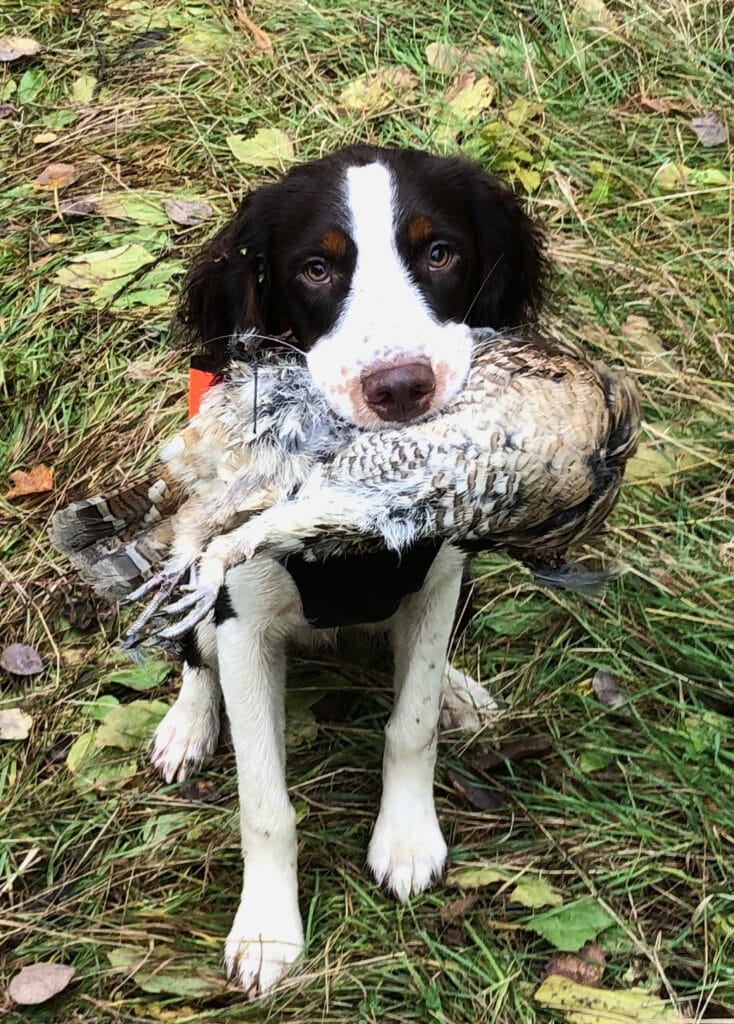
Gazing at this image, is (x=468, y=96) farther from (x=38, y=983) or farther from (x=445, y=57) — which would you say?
(x=38, y=983)

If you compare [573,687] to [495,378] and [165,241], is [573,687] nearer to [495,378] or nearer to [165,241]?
[495,378]

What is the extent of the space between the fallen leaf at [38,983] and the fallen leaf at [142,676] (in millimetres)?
785

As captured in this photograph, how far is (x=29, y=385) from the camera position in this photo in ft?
12.4

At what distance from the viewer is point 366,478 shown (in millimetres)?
1736

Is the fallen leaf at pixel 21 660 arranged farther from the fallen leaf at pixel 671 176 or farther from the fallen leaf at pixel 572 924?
the fallen leaf at pixel 671 176

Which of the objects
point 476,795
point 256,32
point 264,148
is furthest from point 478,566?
point 256,32

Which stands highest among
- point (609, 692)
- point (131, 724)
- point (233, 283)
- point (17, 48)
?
point (233, 283)

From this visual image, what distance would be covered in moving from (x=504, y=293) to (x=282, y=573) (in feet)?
2.92

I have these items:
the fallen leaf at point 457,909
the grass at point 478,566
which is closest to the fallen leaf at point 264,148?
the grass at point 478,566

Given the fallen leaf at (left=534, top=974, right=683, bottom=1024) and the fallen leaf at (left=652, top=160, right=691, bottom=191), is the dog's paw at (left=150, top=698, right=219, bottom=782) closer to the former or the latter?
the fallen leaf at (left=534, top=974, right=683, bottom=1024)

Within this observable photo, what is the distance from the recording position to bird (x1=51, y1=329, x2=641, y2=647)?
5.62 feet

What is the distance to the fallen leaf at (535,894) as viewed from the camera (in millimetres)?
2559

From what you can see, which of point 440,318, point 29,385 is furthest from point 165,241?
point 440,318

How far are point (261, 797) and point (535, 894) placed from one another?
62 centimetres
